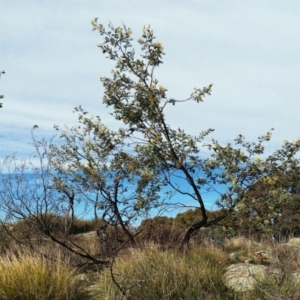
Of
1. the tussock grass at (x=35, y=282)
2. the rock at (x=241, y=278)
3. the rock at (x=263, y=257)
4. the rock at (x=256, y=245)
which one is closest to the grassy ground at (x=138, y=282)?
the tussock grass at (x=35, y=282)

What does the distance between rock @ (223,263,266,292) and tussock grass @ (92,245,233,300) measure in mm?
154

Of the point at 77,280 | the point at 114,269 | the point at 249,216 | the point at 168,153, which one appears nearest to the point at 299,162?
the point at 249,216

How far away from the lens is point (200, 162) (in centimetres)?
862

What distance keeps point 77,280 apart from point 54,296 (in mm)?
818

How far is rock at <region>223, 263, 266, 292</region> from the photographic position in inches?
274

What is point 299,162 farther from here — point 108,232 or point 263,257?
point 108,232

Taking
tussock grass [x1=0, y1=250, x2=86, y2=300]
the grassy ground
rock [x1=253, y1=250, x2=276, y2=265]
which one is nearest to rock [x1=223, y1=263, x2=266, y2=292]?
the grassy ground

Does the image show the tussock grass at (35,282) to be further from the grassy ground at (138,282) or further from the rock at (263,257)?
the rock at (263,257)

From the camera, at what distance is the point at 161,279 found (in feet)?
20.9

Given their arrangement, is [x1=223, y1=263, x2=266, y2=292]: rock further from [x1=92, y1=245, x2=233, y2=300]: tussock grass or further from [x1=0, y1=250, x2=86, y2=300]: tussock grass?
[x1=0, y1=250, x2=86, y2=300]: tussock grass

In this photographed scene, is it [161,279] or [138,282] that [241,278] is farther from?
[138,282]

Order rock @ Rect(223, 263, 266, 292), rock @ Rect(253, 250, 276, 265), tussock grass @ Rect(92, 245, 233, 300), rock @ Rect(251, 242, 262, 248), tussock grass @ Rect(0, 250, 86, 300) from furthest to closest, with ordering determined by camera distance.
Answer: rock @ Rect(251, 242, 262, 248) < rock @ Rect(253, 250, 276, 265) < rock @ Rect(223, 263, 266, 292) < tussock grass @ Rect(92, 245, 233, 300) < tussock grass @ Rect(0, 250, 86, 300)

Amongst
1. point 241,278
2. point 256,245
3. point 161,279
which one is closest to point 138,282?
point 161,279

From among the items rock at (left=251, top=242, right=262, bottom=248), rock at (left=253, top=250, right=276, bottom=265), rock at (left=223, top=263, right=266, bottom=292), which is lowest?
rock at (left=223, top=263, right=266, bottom=292)
